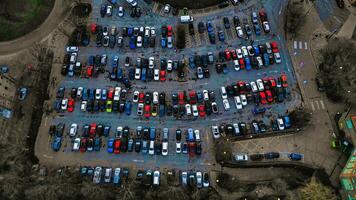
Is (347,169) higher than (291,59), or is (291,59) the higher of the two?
(291,59)

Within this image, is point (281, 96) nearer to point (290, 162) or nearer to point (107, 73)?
point (290, 162)

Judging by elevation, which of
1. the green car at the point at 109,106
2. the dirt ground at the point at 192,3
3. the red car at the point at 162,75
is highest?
the dirt ground at the point at 192,3

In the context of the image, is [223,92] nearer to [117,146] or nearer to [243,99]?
[243,99]

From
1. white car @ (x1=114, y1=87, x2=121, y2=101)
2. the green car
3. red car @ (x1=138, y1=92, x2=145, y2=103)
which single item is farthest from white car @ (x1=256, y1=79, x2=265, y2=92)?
the green car

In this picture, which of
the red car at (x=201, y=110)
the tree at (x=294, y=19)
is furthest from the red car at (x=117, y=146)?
the tree at (x=294, y=19)

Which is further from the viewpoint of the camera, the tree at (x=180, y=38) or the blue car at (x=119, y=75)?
the tree at (x=180, y=38)

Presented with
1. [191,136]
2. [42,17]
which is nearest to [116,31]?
[42,17]

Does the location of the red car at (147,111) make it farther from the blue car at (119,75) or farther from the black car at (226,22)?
the black car at (226,22)
